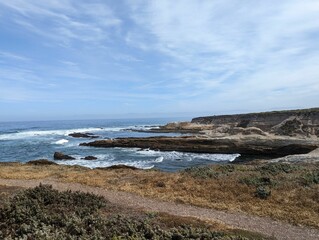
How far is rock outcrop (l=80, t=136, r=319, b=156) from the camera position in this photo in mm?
39969

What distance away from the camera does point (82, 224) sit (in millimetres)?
8773

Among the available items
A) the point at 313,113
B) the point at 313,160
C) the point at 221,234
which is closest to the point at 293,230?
the point at 221,234

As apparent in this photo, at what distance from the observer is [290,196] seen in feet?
42.8

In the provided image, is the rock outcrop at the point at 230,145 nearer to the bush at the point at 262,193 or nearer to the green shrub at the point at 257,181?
the green shrub at the point at 257,181

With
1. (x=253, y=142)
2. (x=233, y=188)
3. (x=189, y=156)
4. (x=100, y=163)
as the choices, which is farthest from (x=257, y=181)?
(x=253, y=142)

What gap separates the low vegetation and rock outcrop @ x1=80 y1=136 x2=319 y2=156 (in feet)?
106

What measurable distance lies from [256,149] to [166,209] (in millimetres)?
32114

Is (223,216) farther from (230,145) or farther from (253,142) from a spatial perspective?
(253,142)

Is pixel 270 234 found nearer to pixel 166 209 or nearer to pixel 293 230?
pixel 293 230

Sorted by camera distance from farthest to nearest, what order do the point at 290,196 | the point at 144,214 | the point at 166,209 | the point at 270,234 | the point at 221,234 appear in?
the point at 290,196 < the point at 166,209 < the point at 144,214 < the point at 270,234 < the point at 221,234

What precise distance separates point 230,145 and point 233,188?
30926 mm

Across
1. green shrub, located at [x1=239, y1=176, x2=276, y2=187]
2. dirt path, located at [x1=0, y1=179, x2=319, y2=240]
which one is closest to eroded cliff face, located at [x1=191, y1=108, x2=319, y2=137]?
green shrub, located at [x1=239, y1=176, x2=276, y2=187]

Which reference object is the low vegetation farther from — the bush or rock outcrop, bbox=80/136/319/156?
rock outcrop, bbox=80/136/319/156

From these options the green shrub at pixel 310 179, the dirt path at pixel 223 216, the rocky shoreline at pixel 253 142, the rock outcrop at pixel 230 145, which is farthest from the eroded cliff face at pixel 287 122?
the dirt path at pixel 223 216
